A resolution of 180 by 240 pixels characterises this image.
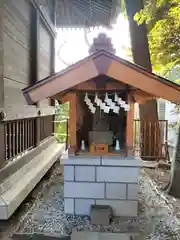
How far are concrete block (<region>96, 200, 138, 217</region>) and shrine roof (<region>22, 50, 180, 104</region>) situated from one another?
1690mm

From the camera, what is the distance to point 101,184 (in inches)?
144

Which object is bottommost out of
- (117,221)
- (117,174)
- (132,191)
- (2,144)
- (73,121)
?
(117,221)

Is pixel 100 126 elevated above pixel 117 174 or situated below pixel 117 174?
above

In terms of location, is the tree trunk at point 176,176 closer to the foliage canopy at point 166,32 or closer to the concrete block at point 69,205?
the concrete block at point 69,205

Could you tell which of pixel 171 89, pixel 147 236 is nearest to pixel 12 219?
pixel 147 236

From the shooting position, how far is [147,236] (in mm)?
3035

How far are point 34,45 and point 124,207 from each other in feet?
14.0

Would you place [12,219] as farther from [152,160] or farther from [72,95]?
[152,160]

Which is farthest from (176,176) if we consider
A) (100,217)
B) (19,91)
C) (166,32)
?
(19,91)

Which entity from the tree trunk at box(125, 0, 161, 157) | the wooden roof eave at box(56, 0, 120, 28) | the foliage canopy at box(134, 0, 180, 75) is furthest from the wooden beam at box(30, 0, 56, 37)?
the tree trunk at box(125, 0, 161, 157)

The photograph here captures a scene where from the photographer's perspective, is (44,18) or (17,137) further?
(44,18)

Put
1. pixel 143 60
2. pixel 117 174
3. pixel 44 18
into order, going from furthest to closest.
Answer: pixel 143 60 → pixel 44 18 → pixel 117 174

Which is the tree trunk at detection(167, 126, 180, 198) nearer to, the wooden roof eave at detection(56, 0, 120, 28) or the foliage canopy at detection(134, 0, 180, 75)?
the foliage canopy at detection(134, 0, 180, 75)

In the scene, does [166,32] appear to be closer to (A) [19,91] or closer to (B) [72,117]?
(B) [72,117]
